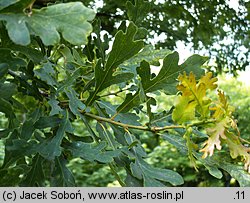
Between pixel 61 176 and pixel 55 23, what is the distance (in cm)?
42

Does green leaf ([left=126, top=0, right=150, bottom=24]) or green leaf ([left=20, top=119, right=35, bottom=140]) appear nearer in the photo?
green leaf ([left=20, top=119, right=35, bottom=140])

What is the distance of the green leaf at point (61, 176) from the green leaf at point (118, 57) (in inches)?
6.0

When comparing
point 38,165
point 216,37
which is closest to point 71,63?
point 38,165

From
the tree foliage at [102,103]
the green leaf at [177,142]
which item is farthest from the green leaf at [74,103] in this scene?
the green leaf at [177,142]

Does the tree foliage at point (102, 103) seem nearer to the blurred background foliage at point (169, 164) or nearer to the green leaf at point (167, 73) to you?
the green leaf at point (167, 73)

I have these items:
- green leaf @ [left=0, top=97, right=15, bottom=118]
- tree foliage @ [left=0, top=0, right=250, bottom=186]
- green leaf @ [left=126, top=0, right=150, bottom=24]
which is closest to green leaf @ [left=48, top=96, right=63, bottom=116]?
tree foliage @ [left=0, top=0, right=250, bottom=186]

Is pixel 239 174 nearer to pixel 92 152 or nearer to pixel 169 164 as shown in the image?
pixel 92 152

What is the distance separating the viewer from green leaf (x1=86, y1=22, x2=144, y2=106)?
0.83 meters

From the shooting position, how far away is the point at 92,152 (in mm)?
914

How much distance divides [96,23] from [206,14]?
4.49 ft

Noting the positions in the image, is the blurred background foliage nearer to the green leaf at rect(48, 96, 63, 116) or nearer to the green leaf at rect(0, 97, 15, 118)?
the green leaf at rect(48, 96, 63, 116)

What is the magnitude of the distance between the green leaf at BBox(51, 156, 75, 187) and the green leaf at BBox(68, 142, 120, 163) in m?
0.05

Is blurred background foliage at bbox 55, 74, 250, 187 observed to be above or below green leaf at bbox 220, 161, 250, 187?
below

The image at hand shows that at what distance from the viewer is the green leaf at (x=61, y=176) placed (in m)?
0.96
